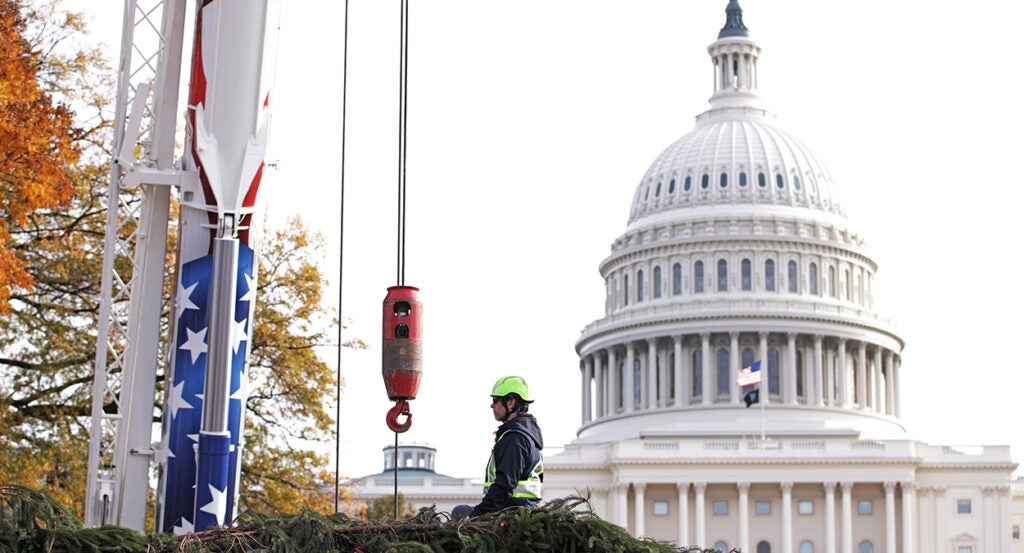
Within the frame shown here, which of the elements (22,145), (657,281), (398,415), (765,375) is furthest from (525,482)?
(657,281)

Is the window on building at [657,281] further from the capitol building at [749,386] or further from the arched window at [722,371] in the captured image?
the arched window at [722,371]

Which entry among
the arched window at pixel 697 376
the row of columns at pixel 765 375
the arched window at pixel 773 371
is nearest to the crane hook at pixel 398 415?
the row of columns at pixel 765 375

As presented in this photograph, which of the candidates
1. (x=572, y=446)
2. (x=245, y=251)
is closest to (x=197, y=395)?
(x=245, y=251)

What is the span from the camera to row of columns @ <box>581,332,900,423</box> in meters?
136

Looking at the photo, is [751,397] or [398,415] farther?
[751,397]

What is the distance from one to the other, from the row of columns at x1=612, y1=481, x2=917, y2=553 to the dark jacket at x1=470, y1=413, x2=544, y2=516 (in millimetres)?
108984

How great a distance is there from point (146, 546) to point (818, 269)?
445ft

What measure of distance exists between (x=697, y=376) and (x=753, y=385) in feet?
39.7

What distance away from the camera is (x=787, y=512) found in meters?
122

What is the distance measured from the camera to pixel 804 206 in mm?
146125

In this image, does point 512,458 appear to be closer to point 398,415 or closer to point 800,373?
point 398,415

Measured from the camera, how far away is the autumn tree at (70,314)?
99.6 ft

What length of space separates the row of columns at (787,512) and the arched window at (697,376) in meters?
15.3

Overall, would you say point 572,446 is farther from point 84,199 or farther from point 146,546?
point 146,546
